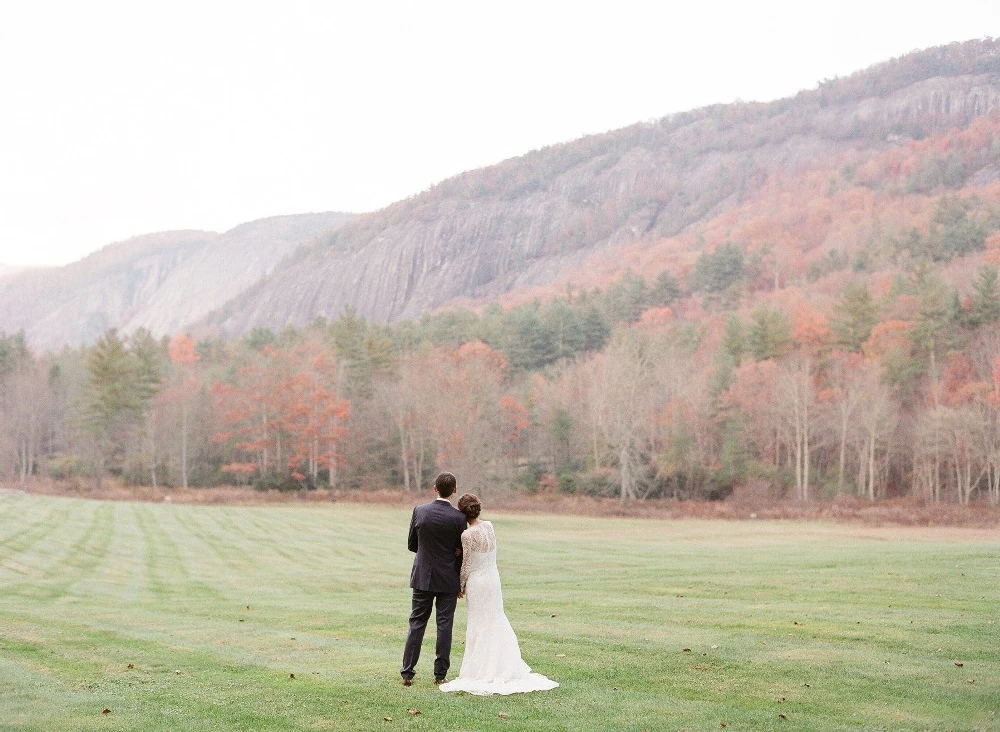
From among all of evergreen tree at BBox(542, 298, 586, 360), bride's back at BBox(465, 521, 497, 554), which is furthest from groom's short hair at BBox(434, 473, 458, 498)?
evergreen tree at BBox(542, 298, 586, 360)

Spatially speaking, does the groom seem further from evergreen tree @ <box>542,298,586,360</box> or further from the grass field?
evergreen tree @ <box>542,298,586,360</box>

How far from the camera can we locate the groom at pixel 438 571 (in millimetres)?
9945

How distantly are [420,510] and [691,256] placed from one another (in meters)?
132

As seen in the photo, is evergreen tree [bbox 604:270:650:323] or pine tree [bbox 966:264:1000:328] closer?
pine tree [bbox 966:264:1000:328]

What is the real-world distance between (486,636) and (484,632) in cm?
5

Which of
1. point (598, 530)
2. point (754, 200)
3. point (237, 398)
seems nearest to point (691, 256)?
point (754, 200)

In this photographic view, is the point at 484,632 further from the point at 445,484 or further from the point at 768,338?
the point at 768,338

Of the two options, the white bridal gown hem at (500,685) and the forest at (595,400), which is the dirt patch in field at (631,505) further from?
the white bridal gown hem at (500,685)

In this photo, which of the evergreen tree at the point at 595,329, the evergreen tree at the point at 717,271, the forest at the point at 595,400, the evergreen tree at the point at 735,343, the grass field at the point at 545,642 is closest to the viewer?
the grass field at the point at 545,642

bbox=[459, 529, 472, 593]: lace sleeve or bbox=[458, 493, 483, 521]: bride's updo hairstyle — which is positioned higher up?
bbox=[458, 493, 483, 521]: bride's updo hairstyle

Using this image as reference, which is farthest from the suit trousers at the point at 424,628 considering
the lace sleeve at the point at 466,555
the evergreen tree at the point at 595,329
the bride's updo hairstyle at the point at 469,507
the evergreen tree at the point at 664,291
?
the evergreen tree at the point at 664,291

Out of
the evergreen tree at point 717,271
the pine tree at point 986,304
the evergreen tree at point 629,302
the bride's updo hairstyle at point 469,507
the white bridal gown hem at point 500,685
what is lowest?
the white bridal gown hem at point 500,685

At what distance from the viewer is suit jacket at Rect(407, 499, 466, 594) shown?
9.96 meters

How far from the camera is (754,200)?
641 ft
